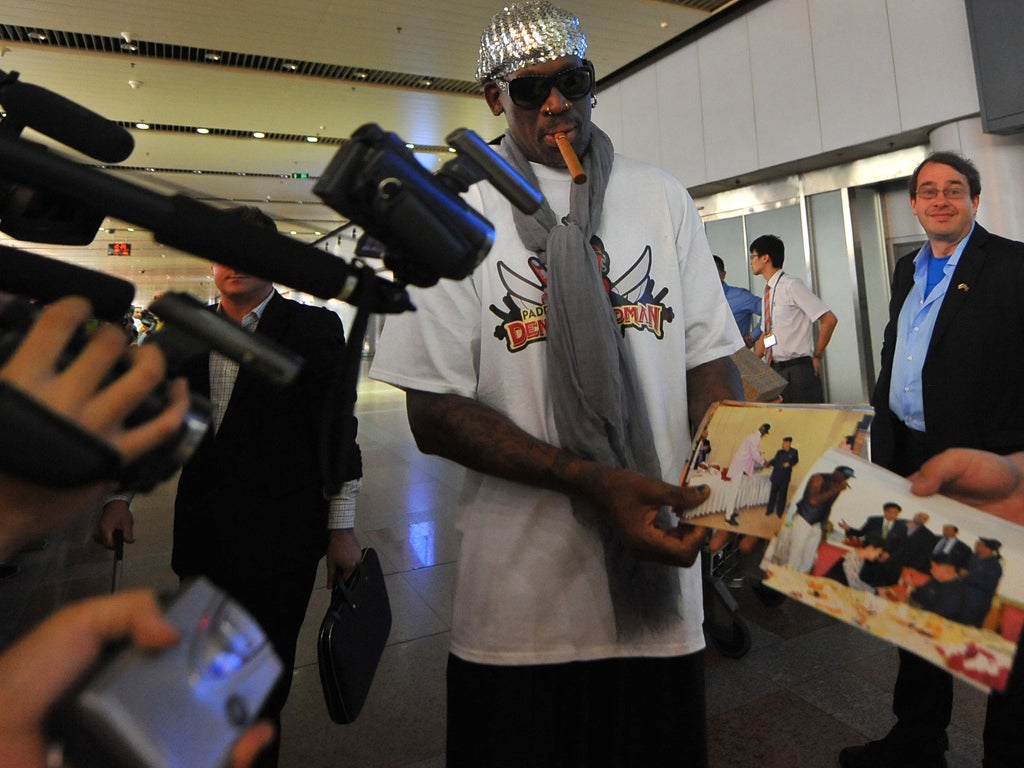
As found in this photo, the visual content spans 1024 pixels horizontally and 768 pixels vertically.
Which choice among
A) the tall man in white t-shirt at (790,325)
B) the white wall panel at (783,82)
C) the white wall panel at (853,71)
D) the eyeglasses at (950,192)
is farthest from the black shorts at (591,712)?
the white wall panel at (783,82)

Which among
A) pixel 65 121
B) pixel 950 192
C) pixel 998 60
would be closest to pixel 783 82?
pixel 998 60

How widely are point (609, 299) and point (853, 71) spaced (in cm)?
694

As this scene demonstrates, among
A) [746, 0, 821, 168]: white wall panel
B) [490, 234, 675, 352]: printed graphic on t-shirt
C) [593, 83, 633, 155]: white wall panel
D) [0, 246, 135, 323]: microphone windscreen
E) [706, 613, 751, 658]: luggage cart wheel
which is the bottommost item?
[706, 613, 751, 658]: luggage cart wheel

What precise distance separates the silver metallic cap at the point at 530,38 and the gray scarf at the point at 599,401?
0.32 m

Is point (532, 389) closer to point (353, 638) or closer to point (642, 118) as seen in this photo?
point (353, 638)

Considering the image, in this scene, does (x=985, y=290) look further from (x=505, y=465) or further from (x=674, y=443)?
(x=505, y=465)

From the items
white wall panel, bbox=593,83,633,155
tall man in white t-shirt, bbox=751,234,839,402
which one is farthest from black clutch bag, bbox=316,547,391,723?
white wall panel, bbox=593,83,633,155

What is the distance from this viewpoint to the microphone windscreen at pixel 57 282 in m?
0.56

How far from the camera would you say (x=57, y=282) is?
A: 1.87ft

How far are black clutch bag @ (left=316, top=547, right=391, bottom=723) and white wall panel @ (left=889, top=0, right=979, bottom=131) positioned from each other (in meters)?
6.71

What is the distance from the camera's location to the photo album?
0.65 meters

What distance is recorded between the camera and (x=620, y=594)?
113 cm

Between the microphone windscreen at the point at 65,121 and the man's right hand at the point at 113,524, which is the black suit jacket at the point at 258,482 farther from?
the microphone windscreen at the point at 65,121

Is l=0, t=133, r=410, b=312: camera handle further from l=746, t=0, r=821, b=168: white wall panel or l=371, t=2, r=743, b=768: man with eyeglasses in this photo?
l=746, t=0, r=821, b=168: white wall panel
